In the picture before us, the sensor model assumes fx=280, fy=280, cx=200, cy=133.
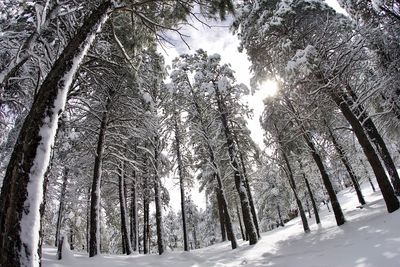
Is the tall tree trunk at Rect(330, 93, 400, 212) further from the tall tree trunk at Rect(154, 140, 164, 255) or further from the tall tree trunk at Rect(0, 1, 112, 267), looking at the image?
the tall tree trunk at Rect(0, 1, 112, 267)

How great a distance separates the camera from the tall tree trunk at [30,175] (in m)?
2.91

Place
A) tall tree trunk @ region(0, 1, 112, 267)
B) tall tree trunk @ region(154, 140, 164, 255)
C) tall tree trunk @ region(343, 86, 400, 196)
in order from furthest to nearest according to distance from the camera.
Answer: tall tree trunk @ region(343, 86, 400, 196)
tall tree trunk @ region(154, 140, 164, 255)
tall tree trunk @ region(0, 1, 112, 267)

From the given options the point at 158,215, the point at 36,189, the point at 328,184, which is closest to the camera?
the point at 36,189

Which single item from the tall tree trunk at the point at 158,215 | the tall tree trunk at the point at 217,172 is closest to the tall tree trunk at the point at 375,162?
the tall tree trunk at the point at 217,172

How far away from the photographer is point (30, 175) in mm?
3203

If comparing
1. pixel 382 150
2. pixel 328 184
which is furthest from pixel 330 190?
pixel 382 150

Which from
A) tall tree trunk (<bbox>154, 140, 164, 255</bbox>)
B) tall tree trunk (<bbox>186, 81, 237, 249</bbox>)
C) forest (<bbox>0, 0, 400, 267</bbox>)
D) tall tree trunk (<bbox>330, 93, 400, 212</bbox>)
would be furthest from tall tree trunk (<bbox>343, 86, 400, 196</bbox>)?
tall tree trunk (<bbox>154, 140, 164, 255</bbox>)

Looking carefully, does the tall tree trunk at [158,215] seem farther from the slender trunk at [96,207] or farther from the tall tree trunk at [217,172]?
the tall tree trunk at [217,172]

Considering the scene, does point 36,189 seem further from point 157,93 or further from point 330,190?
point 330,190

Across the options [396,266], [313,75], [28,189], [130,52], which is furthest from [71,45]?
[313,75]

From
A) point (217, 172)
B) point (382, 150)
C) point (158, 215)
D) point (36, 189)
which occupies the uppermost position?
point (217, 172)

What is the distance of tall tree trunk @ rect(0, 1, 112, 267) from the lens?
9.55ft

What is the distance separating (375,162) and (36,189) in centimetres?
1063

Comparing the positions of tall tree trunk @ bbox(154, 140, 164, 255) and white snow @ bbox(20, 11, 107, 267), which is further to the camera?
tall tree trunk @ bbox(154, 140, 164, 255)
